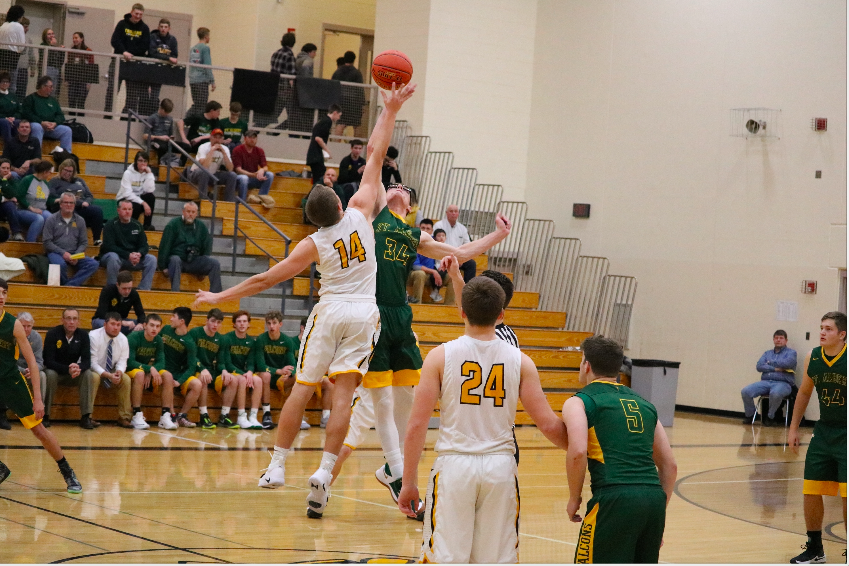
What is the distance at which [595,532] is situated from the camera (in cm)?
405

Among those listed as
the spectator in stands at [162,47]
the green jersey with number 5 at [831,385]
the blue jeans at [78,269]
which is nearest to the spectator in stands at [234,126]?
the spectator in stands at [162,47]

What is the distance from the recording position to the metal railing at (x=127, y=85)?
1466 cm

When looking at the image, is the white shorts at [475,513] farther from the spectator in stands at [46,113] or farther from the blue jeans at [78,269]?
the spectator in stands at [46,113]

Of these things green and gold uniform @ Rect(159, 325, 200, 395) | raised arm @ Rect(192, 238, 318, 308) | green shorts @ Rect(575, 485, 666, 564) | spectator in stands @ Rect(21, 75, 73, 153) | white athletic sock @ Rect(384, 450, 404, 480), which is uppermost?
spectator in stands @ Rect(21, 75, 73, 153)

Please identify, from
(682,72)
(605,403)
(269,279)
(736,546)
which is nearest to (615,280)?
(682,72)

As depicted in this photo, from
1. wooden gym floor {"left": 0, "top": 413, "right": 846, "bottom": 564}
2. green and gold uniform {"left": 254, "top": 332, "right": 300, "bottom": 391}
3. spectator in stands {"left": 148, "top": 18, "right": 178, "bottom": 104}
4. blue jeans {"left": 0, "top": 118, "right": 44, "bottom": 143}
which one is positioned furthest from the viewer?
spectator in stands {"left": 148, "top": 18, "right": 178, "bottom": 104}

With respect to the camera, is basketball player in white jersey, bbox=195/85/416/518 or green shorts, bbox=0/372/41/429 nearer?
basketball player in white jersey, bbox=195/85/416/518

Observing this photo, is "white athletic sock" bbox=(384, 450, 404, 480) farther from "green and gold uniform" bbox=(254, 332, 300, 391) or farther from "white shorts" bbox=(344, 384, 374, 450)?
"green and gold uniform" bbox=(254, 332, 300, 391)

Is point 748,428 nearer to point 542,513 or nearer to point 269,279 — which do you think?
point 542,513

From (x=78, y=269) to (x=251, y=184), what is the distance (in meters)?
3.65

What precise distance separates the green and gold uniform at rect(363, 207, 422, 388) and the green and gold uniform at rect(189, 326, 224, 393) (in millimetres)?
4999

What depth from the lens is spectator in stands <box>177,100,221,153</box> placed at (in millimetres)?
15336

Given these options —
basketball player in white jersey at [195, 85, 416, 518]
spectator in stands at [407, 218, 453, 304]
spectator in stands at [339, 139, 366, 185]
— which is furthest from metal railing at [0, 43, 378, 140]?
basketball player in white jersey at [195, 85, 416, 518]

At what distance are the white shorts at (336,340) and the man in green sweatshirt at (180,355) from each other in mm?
5072
